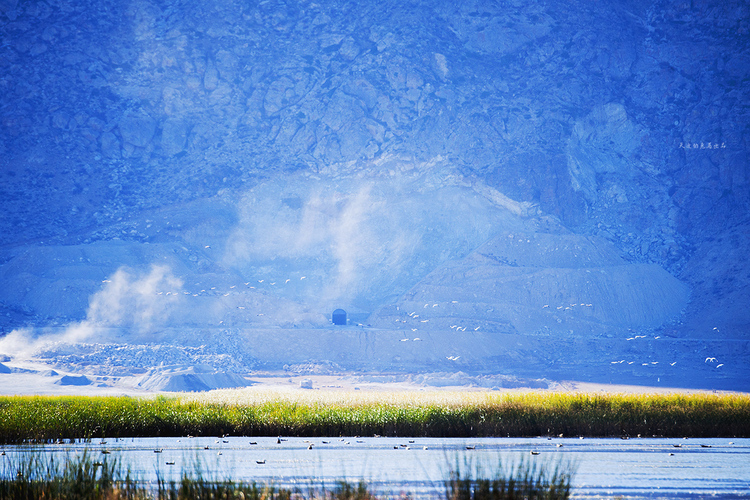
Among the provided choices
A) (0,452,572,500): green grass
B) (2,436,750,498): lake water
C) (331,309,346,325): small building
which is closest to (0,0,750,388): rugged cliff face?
(331,309,346,325): small building

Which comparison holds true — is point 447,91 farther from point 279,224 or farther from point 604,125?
point 279,224

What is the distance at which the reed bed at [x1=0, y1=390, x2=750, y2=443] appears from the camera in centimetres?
1789

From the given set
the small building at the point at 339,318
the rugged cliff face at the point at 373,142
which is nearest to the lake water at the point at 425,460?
the small building at the point at 339,318

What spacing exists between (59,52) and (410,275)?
6664cm

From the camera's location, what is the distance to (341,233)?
326 ft

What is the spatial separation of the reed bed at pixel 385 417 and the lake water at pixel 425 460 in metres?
1.09

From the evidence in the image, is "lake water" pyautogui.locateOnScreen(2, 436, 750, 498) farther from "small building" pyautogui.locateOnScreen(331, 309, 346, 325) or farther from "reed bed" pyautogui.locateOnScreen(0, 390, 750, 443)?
"small building" pyautogui.locateOnScreen(331, 309, 346, 325)

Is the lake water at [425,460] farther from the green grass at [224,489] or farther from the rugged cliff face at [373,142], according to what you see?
the rugged cliff face at [373,142]

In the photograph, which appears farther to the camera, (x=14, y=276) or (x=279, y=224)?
(x=279, y=224)

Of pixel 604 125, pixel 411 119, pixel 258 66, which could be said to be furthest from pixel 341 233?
pixel 604 125

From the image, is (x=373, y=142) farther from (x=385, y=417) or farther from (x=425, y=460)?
(x=425, y=460)

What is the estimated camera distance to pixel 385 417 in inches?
734

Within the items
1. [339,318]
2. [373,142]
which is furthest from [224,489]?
[373,142]

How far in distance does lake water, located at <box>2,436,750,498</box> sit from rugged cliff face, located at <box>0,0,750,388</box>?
217 feet
